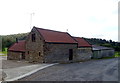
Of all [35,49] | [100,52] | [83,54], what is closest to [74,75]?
[35,49]

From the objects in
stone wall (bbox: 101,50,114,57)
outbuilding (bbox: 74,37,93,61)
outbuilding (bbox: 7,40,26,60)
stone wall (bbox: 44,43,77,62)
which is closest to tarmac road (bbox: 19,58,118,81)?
stone wall (bbox: 44,43,77,62)

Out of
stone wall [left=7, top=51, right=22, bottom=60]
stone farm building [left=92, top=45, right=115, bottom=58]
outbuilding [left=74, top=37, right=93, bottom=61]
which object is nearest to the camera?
outbuilding [left=74, top=37, right=93, bottom=61]

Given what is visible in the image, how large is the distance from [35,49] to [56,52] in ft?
13.0

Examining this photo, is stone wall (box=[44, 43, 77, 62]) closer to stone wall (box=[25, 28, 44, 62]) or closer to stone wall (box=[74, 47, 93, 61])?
stone wall (box=[25, 28, 44, 62])

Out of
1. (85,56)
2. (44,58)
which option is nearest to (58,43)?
(44,58)

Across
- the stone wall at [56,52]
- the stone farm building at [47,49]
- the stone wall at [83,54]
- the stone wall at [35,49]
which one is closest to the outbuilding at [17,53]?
the stone farm building at [47,49]

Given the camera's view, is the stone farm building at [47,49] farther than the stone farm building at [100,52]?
No

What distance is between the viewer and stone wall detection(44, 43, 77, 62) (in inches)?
871

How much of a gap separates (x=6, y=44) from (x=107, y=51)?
149 feet

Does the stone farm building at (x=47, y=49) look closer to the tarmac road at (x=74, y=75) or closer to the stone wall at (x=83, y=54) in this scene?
the stone wall at (x=83, y=54)

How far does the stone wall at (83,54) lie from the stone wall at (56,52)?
2.57 meters

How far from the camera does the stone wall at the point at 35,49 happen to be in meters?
22.8

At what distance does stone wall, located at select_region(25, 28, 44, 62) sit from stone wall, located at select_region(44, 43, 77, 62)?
101 centimetres

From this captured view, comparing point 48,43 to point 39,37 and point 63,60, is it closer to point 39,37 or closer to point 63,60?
point 39,37
